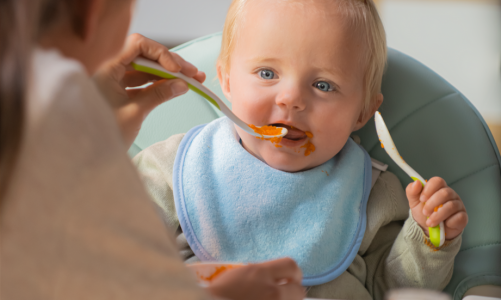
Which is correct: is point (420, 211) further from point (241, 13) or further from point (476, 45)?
point (476, 45)

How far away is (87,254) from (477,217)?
0.95m

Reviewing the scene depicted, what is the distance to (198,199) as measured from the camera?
101cm

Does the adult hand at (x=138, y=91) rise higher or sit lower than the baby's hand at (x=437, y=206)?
higher

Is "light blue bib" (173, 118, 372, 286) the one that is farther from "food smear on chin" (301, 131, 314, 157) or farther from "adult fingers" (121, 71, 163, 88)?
"adult fingers" (121, 71, 163, 88)

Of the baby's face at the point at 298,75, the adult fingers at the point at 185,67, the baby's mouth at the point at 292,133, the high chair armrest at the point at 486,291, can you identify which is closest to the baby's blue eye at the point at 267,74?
the baby's face at the point at 298,75

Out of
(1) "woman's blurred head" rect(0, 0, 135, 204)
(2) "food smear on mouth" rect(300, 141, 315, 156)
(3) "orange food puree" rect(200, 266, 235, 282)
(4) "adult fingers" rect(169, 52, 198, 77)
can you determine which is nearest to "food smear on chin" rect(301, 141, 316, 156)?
(2) "food smear on mouth" rect(300, 141, 315, 156)

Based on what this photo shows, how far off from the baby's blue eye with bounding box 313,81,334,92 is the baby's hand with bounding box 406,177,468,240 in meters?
0.27

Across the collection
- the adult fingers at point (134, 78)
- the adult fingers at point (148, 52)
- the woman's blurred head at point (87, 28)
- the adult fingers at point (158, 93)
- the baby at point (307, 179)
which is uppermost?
the woman's blurred head at point (87, 28)

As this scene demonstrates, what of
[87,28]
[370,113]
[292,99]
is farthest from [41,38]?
[370,113]

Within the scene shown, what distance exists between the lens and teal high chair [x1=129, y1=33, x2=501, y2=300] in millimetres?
1027

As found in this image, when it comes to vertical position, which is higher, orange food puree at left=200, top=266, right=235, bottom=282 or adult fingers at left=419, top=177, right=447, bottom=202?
orange food puree at left=200, top=266, right=235, bottom=282

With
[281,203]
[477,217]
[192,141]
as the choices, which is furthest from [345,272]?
[192,141]

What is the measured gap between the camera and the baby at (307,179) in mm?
959

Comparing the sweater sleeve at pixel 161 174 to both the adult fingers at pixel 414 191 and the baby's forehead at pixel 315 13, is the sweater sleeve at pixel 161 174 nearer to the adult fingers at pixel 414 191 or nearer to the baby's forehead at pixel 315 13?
the baby's forehead at pixel 315 13
